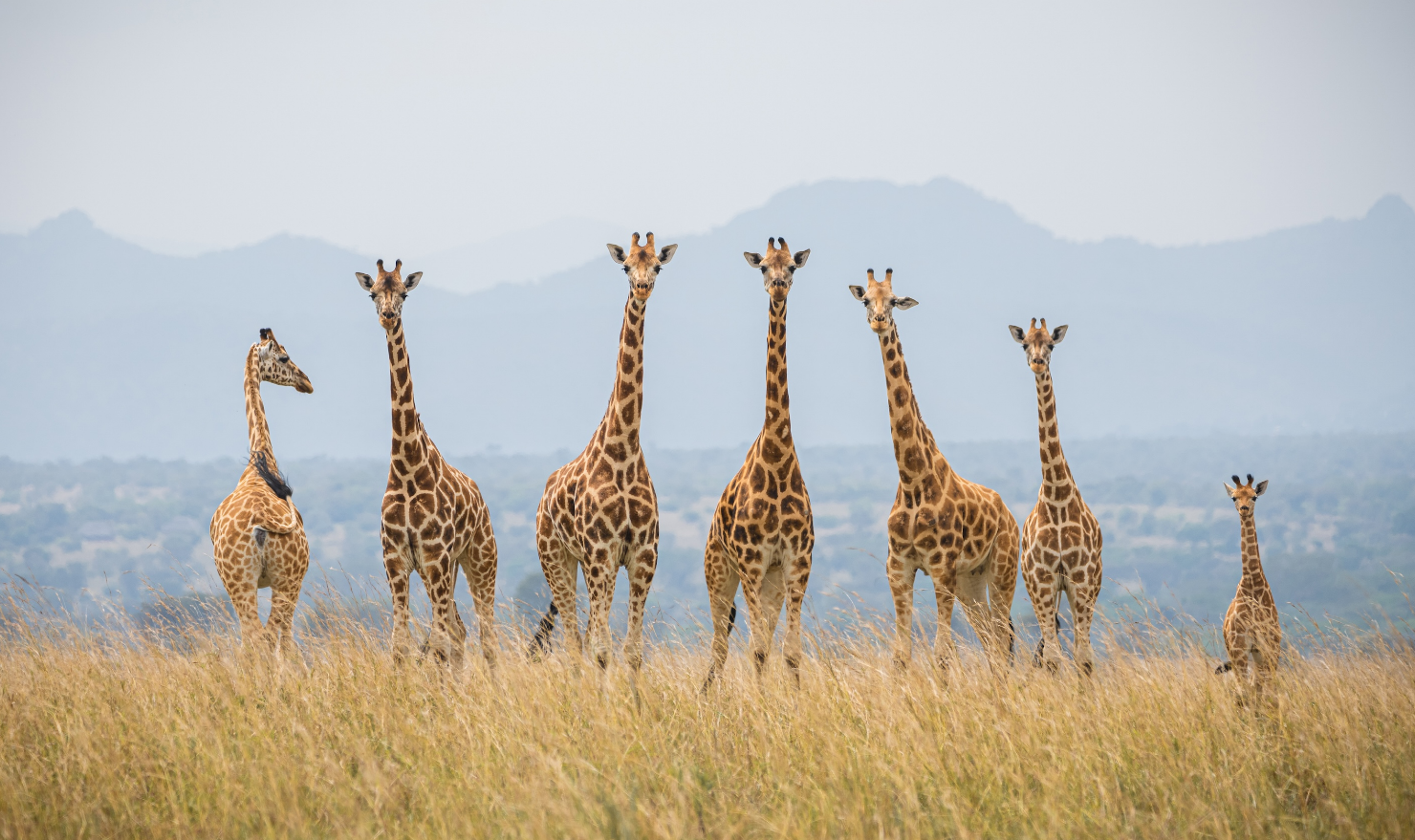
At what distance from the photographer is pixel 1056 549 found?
9445 mm

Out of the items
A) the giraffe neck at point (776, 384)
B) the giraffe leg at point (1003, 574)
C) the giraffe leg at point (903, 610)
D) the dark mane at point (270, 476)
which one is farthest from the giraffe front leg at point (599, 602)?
the dark mane at point (270, 476)

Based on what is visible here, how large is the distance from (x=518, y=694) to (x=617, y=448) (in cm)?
224

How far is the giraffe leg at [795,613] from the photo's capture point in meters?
8.74

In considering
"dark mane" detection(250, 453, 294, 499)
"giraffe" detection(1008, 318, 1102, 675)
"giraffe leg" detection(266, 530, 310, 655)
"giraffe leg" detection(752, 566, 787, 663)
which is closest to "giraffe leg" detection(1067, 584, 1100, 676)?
"giraffe" detection(1008, 318, 1102, 675)

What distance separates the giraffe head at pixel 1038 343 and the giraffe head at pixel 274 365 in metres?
7.25

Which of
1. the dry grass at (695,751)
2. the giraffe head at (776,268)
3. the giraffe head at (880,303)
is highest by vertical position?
the giraffe head at (776,268)

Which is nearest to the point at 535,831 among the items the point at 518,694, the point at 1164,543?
the point at 518,694

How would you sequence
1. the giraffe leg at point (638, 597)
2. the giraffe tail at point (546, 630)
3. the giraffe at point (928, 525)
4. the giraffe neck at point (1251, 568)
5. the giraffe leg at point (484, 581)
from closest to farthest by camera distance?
the giraffe leg at point (638, 597)
the giraffe at point (928, 525)
the giraffe leg at point (484, 581)
the giraffe tail at point (546, 630)
the giraffe neck at point (1251, 568)

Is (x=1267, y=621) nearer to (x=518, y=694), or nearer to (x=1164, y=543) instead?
(x=518, y=694)

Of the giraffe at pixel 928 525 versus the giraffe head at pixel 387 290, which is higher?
the giraffe head at pixel 387 290

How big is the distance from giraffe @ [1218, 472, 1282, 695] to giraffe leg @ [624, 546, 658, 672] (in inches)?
209

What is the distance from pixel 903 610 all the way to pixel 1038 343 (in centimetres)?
262

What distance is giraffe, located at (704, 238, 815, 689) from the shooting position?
889 centimetres

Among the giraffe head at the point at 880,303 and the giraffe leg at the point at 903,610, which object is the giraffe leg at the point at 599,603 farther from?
the giraffe head at the point at 880,303
